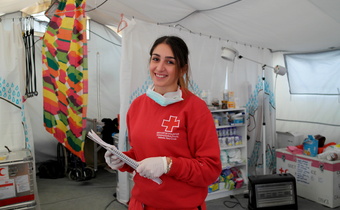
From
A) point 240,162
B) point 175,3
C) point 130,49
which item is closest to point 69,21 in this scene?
point 130,49

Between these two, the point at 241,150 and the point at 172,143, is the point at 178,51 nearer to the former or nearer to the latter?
the point at 172,143

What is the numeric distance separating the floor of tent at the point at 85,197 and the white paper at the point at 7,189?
45.7 inches

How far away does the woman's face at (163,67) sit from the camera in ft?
3.50

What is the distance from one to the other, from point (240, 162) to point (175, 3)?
97.5 inches

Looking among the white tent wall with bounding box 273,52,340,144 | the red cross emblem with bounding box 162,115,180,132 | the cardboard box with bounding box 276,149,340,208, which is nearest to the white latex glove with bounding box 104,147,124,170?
the red cross emblem with bounding box 162,115,180,132

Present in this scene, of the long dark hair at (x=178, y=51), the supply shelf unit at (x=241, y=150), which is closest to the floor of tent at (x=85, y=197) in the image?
the supply shelf unit at (x=241, y=150)

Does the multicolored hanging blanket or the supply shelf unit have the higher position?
the multicolored hanging blanket

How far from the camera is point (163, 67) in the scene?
106 cm

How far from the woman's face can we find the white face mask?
39 mm

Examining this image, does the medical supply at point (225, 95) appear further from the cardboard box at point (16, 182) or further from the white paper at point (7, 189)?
the white paper at point (7, 189)

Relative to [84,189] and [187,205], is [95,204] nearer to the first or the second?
[84,189]

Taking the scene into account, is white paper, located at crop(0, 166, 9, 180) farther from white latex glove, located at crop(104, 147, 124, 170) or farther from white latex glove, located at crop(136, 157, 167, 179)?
white latex glove, located at crop(136, 157, 167, 179)

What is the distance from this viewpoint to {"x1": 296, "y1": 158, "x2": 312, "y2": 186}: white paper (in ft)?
11.0

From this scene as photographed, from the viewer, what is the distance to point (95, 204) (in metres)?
3.17
